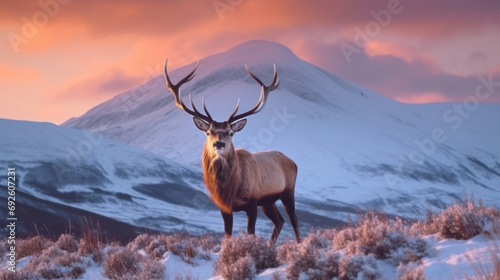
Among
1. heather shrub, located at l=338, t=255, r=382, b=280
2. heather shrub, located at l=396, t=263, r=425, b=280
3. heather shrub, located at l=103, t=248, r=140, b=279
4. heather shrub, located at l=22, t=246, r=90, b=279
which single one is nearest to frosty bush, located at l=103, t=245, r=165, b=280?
heather shrub, located at l=103, t=248, r=140, b=279

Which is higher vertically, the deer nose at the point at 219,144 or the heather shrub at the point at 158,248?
the deer nose at the point at 219,144

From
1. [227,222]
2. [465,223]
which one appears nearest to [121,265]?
[227,222]

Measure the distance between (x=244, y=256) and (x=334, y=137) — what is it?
137m

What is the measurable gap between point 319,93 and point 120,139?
6205 centimetres

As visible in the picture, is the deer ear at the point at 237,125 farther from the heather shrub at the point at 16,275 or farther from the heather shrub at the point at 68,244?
the heather shrub at the point at 68,244

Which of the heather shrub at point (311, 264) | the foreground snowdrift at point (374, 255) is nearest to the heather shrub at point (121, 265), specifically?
the foreground snowdrift at point (374, 255)

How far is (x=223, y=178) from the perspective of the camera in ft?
34.3

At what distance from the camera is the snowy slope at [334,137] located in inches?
4530

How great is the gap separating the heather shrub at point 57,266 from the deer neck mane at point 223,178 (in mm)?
2575

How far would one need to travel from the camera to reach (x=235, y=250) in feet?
25.5

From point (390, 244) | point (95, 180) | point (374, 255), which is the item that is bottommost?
point (374, 255)

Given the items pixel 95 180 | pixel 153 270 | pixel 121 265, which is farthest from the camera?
pixel 95 180

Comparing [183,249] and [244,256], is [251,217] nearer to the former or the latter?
[183,249]

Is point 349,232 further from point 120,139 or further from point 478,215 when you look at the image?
point 120,139
